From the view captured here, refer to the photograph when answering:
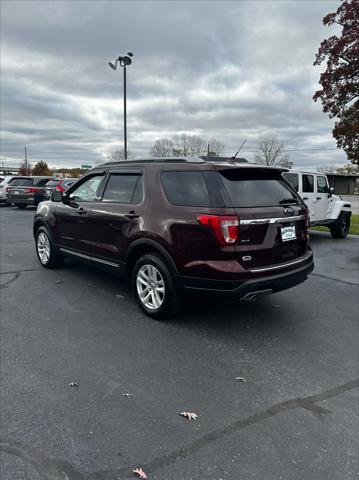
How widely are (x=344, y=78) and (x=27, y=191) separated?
66.8 feet

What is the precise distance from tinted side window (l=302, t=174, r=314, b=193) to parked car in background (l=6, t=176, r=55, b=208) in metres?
13.3

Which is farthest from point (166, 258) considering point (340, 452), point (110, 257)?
point (340, 452)

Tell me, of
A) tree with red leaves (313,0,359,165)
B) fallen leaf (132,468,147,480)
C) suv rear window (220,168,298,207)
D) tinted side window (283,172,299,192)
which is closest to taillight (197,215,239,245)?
suv rear window (220,168,298,207)

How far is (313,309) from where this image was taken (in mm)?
4656

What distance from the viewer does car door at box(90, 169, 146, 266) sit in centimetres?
433

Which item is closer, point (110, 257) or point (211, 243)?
point (211, 243)

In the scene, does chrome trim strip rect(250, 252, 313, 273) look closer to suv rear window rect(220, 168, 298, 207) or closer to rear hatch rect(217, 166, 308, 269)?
rear hatch rect(217, 166, 308, 269)

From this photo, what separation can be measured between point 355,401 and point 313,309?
1.98 metres

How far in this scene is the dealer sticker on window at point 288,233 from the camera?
3819 millimetres

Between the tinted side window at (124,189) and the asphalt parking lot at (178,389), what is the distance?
1374 mm

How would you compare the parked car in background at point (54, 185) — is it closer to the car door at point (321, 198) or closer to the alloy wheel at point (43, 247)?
the alloy wheel at point (43, 247)

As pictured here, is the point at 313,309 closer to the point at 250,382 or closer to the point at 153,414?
the point at 250,382

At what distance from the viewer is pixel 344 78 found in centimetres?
2245

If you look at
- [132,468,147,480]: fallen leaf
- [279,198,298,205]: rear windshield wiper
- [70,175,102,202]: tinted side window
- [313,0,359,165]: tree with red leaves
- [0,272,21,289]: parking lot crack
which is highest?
[313,0,359,165]: tree with red leaves
